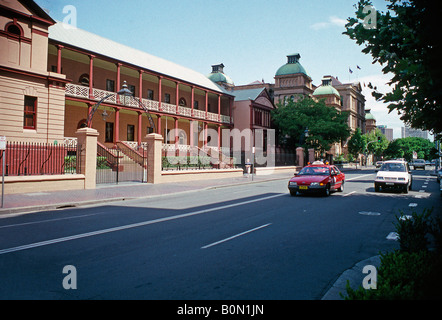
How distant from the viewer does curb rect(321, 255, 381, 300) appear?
4113 millimetres

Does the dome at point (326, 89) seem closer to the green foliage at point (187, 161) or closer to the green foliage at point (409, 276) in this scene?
the green foliage at point (187, 161)

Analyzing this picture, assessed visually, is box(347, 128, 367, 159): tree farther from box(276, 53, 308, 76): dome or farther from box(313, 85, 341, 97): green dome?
box(276, 53, 308, 76): dome

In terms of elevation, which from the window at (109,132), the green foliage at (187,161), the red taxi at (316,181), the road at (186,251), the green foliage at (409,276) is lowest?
the road at (186,251)

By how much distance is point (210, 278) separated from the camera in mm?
4812

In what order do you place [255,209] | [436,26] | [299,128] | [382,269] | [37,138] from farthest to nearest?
[299,128]
[37,138]
[255,209]
[382,269]
[436,26]

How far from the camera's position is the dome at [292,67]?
64500 millimetres

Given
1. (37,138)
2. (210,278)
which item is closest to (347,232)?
(210,278)

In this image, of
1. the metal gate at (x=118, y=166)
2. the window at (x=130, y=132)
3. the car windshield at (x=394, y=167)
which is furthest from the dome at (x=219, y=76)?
the car windshield at (x=394, y=167)

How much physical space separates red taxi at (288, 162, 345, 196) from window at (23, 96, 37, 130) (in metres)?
18.0

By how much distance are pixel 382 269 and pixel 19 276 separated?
16.6 feet

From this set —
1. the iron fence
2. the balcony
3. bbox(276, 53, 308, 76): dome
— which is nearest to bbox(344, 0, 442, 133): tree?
the iron fence

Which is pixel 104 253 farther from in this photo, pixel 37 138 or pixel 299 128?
pixel 299 128

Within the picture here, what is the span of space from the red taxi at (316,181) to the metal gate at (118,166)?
1129cm
